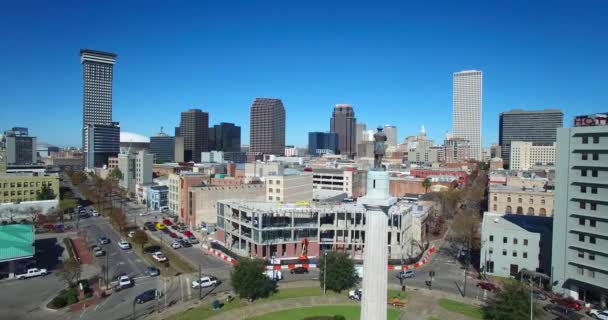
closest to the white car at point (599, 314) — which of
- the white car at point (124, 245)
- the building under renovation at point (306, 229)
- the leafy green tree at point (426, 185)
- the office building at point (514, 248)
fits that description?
the office building at point (514, 248)

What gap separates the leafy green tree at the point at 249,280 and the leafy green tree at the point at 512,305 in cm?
2041

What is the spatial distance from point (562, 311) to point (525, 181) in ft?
220

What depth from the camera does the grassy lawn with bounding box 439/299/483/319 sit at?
122 feet

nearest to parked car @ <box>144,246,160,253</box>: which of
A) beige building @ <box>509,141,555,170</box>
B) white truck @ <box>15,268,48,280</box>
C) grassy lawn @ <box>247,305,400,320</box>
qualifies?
white truck @ <box>15,268,48,280</box>

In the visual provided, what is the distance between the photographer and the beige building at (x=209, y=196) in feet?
243

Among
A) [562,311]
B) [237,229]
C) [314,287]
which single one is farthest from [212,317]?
[562,311]

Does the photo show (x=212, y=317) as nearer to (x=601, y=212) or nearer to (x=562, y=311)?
(x=562, y=311)

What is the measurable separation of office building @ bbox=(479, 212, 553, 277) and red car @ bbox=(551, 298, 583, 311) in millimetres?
6662

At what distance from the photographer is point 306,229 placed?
5612 centimetres

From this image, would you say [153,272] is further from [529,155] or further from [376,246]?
[529,155]

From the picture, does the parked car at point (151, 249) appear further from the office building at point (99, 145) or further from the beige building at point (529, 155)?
the beige building at point (529, 155)

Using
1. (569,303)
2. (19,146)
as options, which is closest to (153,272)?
(569,303)

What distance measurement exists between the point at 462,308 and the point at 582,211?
15.4 m

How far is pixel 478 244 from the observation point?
58.2 meters
